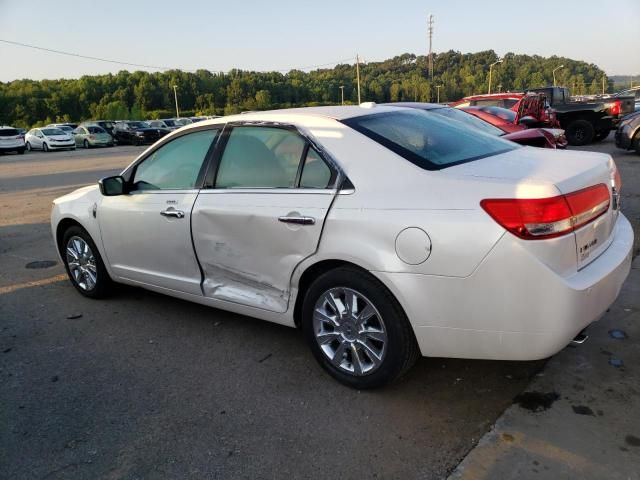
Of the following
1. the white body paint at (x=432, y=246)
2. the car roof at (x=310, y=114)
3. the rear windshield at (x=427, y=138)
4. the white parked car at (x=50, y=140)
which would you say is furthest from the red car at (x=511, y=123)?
the white parked car at (x=50, y=140)

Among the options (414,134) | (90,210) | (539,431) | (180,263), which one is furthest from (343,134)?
(90,210)

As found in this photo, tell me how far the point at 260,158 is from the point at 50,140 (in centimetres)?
3182

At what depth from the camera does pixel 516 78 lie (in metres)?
90.5

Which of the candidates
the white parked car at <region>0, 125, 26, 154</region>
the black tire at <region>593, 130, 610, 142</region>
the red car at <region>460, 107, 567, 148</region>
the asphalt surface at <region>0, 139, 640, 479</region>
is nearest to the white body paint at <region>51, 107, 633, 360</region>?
the asphalt surface at <region>0, 139, 640, 479</region>

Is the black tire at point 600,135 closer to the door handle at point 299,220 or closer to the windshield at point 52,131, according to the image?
the door handle at point 299,220

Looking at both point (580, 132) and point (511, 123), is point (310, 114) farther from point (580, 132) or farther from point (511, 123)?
point (580, 132)

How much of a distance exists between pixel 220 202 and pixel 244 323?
113cm

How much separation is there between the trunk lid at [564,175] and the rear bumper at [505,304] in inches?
4.1

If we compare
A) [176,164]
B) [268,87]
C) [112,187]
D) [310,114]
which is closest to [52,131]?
[112,187]

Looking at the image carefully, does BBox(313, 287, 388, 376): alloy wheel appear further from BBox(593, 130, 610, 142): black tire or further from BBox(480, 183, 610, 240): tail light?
BBox(593, 130, 610, 142): black tire

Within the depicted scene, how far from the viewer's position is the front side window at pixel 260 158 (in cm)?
332

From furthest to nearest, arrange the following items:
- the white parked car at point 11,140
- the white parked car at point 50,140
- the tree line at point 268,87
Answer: the tree line at point 268,87
the white parked car at point 50,140
the white parked car at point 11,140

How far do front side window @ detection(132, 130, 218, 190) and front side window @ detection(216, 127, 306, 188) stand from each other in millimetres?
252

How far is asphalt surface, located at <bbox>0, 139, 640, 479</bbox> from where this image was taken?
2568 mm
